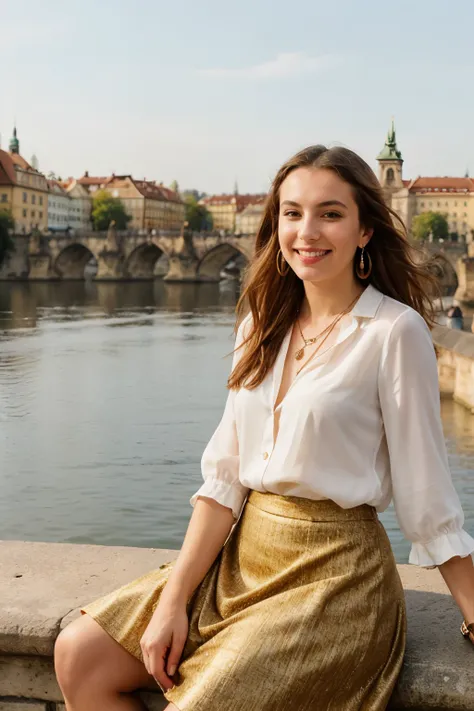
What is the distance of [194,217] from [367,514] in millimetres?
98398

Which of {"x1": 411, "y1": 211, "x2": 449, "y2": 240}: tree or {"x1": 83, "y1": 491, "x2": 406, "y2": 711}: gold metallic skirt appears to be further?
{"x1": 411, "y1": 211, "x2": 449, "y2": 240}: tree

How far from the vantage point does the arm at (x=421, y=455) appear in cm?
174

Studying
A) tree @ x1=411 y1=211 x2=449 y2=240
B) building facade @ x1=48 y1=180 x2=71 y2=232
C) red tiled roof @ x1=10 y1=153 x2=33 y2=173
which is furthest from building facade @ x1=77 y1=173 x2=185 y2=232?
tree @ x1=411 y1=211 x2=449 y2=240

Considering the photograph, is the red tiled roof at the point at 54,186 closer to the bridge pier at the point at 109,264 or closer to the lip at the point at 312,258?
the bridge pier at the point at 109,264

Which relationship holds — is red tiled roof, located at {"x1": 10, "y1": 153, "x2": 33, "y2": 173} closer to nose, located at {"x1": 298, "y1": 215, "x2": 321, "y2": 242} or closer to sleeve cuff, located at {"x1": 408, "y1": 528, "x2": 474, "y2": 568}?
nose, located at {"x1": 298, "y1": 215, "x2": 321, "y2": 242}

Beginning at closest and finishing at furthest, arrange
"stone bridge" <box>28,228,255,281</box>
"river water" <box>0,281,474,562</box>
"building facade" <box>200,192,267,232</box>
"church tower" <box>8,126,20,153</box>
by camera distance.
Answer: "river water" <box>0,281,474,562</box> → "stone bridge" <box>28,228,255,281</box> → "church tower" <box>8,126,20,153</box> → "building facade" <box>200,192,267,232</box>

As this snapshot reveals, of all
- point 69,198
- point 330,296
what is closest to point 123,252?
point 69,198

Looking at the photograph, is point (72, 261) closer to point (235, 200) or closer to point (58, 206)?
point (58, 206)

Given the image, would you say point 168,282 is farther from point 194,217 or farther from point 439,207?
point 439,207

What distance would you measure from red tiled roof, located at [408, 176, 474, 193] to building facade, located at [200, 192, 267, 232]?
19.3 meters

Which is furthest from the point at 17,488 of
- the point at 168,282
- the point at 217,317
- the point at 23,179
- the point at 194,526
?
the point at 23,179

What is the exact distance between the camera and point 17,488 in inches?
337

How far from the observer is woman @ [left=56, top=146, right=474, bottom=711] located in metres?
1.59

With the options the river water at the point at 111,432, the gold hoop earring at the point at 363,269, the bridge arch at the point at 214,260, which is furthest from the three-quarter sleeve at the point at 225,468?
the bridge arch at the point at 214,260
